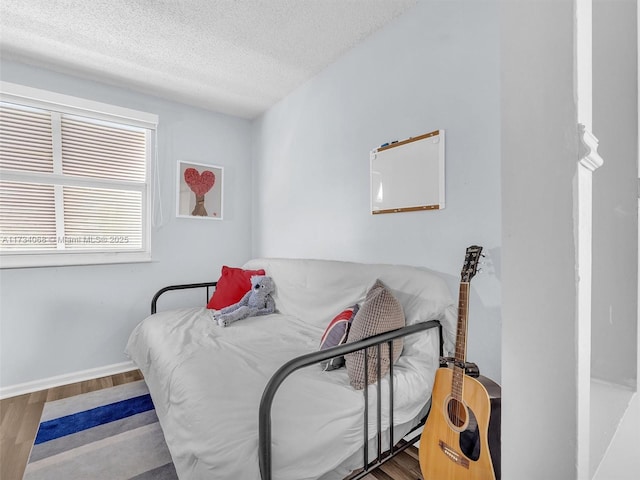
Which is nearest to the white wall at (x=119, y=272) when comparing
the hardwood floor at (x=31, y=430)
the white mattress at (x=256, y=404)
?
the hardwood floor at (x=31, y=430)

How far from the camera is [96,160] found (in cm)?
263

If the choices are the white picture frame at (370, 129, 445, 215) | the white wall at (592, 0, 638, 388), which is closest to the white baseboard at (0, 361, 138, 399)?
the white picture frame at (370, 129, 445, 215)

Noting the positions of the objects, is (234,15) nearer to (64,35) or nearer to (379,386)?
(64,35)

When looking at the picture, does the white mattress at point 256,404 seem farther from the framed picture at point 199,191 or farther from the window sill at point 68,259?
the framed picture at point 199,191

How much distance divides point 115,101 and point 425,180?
2.63 m

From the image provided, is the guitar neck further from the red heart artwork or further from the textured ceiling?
the red heart artwork

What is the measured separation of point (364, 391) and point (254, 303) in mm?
1354

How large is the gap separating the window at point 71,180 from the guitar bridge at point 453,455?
266 cm

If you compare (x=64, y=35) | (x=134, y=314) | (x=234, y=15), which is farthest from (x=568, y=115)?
(x=134, y=314)

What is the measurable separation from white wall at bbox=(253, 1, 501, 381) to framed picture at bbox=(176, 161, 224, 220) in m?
0.73

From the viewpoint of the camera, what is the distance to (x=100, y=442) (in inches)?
66.6

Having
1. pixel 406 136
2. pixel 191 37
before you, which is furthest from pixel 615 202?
pixel 191 37

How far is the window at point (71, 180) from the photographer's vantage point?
2314 mm

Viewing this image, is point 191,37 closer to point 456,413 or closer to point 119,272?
point 119,272
